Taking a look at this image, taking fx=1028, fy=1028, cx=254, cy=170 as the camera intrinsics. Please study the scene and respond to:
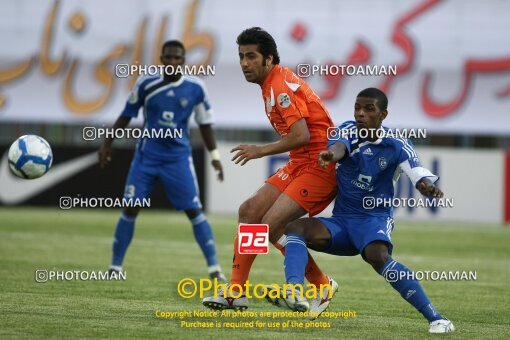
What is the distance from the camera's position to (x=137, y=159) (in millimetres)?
11281

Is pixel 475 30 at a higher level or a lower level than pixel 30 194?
higher

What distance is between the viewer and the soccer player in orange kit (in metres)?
8.03

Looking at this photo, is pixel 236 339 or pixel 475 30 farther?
pixel 475 30

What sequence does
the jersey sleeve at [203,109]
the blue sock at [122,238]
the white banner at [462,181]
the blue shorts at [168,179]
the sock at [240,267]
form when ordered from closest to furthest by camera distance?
the sock at [240,267] < the blue sock at [122,238] < the blue shorts at [168,179] < the jersey sleeve at [203,109] < the white banner at [462,181]

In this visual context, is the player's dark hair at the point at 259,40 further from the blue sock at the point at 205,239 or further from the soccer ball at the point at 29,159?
the blue sock at the point at 205,239

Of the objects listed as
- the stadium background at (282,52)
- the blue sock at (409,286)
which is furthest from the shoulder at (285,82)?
the stadium background at (282,52)

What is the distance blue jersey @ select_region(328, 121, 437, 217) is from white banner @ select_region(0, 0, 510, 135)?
51.3 feet

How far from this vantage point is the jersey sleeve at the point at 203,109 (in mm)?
11320

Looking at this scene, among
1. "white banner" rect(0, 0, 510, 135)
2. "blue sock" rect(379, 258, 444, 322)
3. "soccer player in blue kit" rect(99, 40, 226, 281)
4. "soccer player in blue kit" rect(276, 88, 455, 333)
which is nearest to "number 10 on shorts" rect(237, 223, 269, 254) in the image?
"soccer player in blue kit" rect(276, 88, 455, 333)

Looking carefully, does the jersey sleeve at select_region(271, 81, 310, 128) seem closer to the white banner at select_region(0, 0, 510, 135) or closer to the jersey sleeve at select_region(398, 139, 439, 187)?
the jersey sleeve at select_region(398, 139, 439, 187)

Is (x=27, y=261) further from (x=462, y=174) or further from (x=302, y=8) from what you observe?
(x=302, y=8)

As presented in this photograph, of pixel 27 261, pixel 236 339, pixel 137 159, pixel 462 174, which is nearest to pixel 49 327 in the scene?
pixel 236 339

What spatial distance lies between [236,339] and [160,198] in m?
15.5

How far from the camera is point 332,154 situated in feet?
24.2
